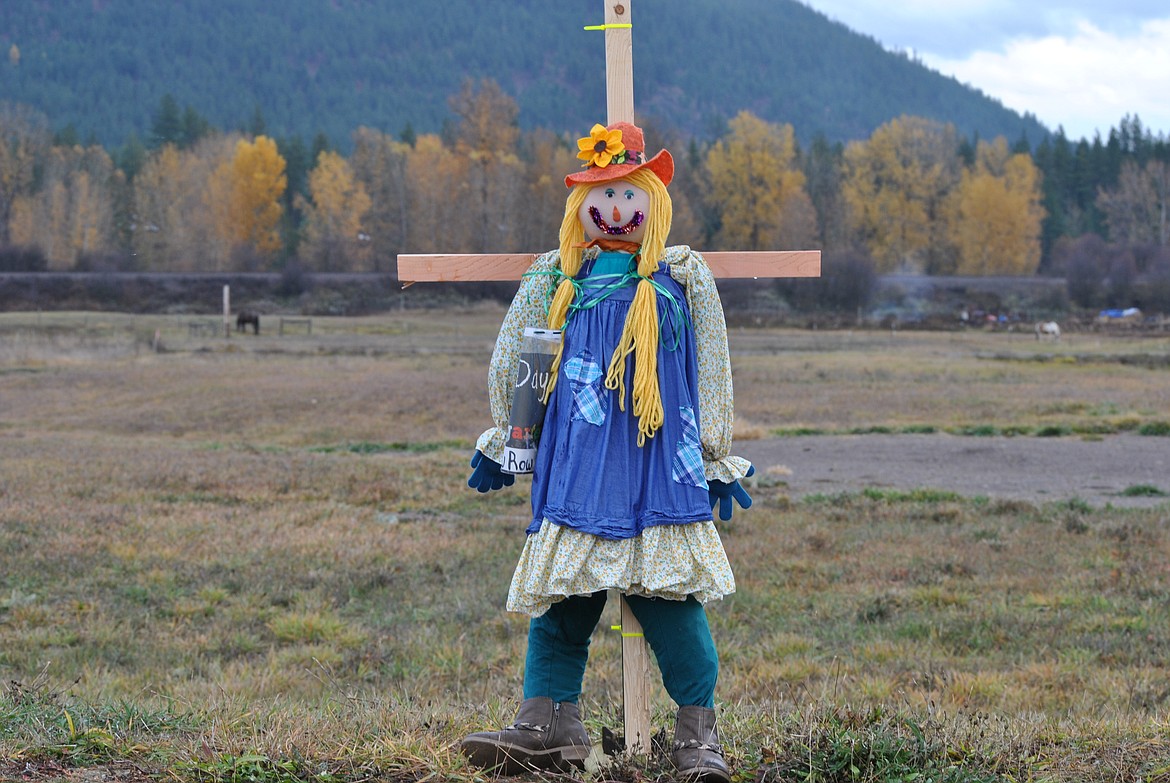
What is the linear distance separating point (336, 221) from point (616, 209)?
78.7m

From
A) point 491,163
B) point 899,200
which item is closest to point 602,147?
point 491,163

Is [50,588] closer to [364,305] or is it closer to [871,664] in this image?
[871,664]

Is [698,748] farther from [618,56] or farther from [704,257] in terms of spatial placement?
[618,56]

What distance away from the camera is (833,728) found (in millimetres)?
3379


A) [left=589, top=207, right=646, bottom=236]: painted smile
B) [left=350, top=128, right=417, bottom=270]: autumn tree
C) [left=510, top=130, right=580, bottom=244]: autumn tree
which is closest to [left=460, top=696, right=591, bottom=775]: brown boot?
[left=589, top=207, right=646, bottom=236]: painted smile

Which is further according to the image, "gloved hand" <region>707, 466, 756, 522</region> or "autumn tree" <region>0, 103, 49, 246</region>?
"autumn tree" <region>0, 103, 49, 246</region>

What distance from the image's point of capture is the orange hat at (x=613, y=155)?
145 inches

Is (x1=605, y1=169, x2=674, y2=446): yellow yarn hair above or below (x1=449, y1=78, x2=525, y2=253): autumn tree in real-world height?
below

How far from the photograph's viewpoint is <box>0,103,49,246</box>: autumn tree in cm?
8106

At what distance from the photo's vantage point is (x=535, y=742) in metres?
3.44

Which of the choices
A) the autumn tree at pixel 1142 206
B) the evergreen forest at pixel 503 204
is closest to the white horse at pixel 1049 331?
the evergreen forest at pixel 503 204

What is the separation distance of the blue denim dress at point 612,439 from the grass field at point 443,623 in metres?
0.74

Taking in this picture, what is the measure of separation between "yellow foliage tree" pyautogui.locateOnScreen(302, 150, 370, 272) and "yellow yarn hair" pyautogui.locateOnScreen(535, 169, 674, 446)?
7324cm

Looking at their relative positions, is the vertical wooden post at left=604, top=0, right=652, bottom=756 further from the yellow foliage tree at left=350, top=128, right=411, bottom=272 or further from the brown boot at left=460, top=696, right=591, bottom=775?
the yellow foliage tree at left=350, top=128, right=411, bottom=272
